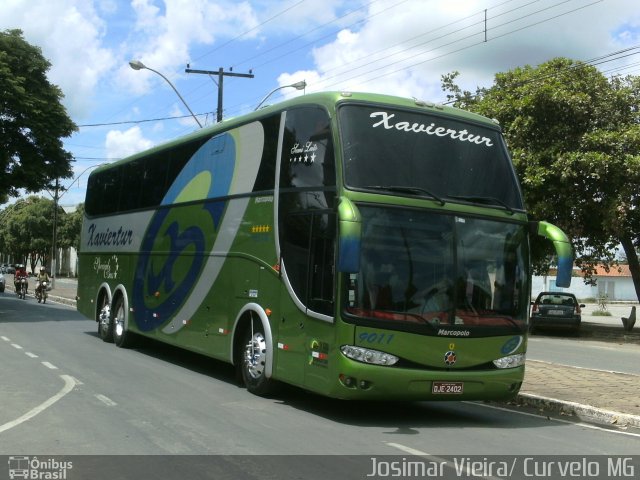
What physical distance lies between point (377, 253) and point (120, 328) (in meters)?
9.47

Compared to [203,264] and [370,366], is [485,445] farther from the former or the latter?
[203,264]

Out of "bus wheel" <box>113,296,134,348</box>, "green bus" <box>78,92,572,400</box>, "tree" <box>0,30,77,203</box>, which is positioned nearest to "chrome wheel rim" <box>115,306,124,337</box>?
"bus wheel" <box>113,296,134,348</box>

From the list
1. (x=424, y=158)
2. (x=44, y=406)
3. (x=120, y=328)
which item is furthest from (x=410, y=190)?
(x=120, y=328)

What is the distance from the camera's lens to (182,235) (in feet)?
42.7

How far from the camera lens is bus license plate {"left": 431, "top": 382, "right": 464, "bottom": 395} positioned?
27.7ft

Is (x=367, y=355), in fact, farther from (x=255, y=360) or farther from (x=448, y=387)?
(x=255, y=360)

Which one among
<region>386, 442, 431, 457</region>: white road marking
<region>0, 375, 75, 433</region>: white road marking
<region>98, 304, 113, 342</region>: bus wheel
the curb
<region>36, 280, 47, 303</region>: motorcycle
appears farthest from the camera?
<region>36, 280, 47, 303</region>: motorcycle

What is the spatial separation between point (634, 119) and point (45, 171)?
20.3 metres

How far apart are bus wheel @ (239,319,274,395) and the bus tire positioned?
19.8 ft

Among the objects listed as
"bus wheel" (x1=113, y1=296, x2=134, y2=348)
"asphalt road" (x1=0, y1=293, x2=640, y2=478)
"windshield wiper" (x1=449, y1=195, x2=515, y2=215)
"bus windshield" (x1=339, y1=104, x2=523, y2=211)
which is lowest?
"asphalt road" (x1=0, y1=293, x2=640, y2=478)

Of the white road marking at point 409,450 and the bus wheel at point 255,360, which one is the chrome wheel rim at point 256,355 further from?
the white road marking at point 409,450

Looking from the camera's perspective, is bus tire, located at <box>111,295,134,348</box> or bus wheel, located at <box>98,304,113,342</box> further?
bus wheel, located at <box>98,304,113,342</box>

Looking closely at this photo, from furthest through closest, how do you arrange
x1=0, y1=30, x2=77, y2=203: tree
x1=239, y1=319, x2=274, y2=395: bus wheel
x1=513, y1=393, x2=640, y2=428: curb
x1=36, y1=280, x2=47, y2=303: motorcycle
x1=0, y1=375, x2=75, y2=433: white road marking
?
x1=36, y1=280, x2=47, y2=303: motorcycle, x1=0, y1=30, x2=77, y2=203: tree, x1=239, y1=319, x2=274, y2=395: bus wheel, x1=513, y1=393, x2=640, y2=428: curb, x1=0, y1=375, x2=75, y2=433: white road marking

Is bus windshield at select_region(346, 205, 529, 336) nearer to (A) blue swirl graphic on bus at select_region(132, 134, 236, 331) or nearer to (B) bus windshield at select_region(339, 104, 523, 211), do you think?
(B) bus windshield at select_region(339, 104, 523, 211)
